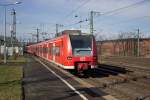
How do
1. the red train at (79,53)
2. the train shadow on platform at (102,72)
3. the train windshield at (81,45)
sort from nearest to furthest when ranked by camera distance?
the red train at (79,53) → the train windshield at (81,45) → the train shadow on platform at (102,72)

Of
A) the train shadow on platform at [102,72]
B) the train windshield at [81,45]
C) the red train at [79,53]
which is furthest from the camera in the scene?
the train shadow on platform at [102,72]

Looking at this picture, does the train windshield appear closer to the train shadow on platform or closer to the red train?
the red train

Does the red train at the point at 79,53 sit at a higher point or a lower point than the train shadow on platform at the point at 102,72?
higher

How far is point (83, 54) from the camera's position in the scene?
2400cm

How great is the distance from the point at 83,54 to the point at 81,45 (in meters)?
0.63

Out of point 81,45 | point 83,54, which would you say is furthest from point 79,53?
point 81,45

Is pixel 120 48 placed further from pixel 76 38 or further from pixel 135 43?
pixel 76 38

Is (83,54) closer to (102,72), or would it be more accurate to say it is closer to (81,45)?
(81,45)

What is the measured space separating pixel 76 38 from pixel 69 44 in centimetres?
71

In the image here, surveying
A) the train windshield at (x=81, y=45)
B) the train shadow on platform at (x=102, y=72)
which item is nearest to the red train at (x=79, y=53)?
the train windshield at (x=81, y=45)

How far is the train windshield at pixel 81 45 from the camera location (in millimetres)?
24031

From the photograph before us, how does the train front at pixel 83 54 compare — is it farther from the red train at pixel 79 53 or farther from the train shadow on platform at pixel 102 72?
the train shadow on platform at pixel 102 72

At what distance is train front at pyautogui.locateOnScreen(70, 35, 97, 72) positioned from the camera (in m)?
Result: 23.9

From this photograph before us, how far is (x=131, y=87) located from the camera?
741 inches
